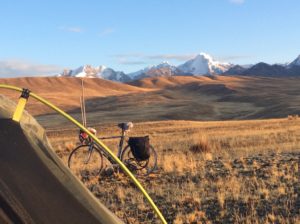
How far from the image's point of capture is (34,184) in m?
3.65

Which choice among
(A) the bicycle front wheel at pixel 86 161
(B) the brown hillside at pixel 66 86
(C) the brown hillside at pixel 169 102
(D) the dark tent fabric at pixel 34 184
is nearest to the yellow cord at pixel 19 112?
(D) the dark tent fabric at pixel 34 184

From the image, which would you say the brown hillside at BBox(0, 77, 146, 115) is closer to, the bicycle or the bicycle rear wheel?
the bicycle

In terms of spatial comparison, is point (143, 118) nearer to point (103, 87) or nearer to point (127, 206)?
point (127, 206)

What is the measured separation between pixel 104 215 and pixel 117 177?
670 cm

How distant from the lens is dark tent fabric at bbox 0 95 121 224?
3.54 metres

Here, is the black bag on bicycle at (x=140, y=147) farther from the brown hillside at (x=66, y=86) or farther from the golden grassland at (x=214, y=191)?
the brown hillside at (x=66, y=86)

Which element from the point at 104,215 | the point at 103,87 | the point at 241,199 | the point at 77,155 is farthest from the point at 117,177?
the point at 103,87

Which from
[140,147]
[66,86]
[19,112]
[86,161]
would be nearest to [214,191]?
[140,147]

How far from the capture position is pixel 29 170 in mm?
3672

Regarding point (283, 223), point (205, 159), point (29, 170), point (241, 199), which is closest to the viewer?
point (29, 170)

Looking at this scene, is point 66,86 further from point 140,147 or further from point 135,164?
point 140,147

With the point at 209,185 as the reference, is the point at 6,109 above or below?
above

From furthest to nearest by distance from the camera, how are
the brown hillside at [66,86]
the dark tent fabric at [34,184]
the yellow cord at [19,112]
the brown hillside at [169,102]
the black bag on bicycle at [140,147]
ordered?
the brown hillside at [66,86]
the brown hillside at [169,102]
the black bag on bicycle at [140,147]
the yellow cord at [19,112]
the dark tent fabric at [34,184]

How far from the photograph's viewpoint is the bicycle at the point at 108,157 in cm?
1077
